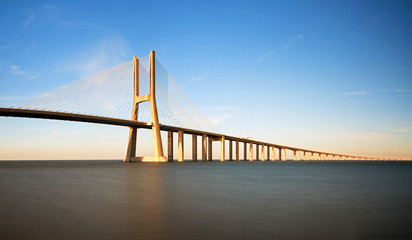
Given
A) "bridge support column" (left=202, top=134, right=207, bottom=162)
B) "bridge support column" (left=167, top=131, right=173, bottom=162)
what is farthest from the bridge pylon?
"bridge support column" (left=202, top=134, right=207, bottom=162)

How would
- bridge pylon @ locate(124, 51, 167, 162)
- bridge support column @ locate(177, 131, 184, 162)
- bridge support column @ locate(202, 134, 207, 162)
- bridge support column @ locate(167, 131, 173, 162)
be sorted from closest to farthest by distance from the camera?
bridge pylon @ locate(124, 51, 167, 162) < bridge support column @ locate(167, 131, 173, 162) < bridge support column @ locate(177, 131, 184, 162) < bridge support column @ locate(202, 134, 207, 162)

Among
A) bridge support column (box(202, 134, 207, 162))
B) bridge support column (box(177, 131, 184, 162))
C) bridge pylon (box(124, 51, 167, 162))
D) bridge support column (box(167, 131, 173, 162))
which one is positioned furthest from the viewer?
bridge support column (box(202, 134, 207, 162))

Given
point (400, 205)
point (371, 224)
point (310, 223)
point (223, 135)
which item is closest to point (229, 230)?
point (310, 223)

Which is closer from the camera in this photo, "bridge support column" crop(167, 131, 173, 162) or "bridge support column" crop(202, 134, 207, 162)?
"bridge support column" crop(167, 131, 173, 162)

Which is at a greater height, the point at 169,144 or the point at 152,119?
the point at 152,119

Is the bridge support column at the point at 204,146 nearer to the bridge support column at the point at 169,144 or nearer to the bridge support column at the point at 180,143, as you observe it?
the bridge support column at the point at 180,143

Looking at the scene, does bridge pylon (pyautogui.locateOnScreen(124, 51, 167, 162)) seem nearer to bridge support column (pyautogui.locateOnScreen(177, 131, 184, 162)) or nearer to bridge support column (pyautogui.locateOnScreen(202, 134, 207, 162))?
bridge support column (pyautogui.locateOnScreen(177, 131, 184, 162))

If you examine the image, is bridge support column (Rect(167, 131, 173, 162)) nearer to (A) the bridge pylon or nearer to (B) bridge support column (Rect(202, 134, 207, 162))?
(A) the bridge pylon

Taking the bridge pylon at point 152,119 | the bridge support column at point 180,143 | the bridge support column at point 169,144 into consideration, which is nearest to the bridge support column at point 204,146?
the bridge support column at point 180,143

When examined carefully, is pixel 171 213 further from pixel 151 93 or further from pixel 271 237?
pixel 151 93

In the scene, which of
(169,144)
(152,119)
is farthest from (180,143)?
(152,119)

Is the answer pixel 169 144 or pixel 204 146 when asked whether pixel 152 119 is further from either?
pixel 204 146

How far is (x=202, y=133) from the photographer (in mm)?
82500

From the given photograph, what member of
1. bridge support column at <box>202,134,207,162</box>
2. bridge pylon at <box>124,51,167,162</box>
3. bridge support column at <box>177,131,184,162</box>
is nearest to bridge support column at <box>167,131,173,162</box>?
bridge support column at <box>177,131,184,162</box>
